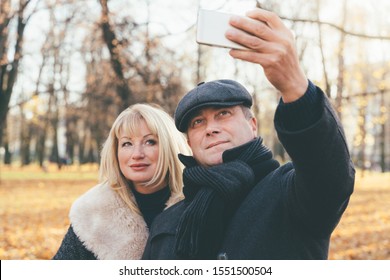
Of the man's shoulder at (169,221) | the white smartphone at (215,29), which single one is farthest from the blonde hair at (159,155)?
the white smartphone at (215,29)

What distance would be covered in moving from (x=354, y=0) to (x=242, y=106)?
32.7 ft

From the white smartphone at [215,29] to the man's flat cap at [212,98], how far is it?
20.9 inches

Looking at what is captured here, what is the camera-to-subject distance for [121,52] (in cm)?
1036

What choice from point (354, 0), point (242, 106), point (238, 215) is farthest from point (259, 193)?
point (354, 0)

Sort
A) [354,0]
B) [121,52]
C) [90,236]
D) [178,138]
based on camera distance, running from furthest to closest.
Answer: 1. [354,0]
2. [121,52]
3. [178,138]
4. [90,236]

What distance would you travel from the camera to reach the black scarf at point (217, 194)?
208 centimetres

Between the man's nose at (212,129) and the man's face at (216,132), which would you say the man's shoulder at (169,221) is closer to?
the man's face at (216,132)

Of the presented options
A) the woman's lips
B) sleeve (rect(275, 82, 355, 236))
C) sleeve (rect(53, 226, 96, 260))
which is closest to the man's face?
sleeve (rect(275, 82, 355, 236))

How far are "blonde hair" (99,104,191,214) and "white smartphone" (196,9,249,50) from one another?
4.75 ft

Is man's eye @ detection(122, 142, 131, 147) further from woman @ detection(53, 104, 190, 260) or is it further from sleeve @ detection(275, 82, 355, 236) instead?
sleeve @ detection(275, 82, 355, 236)

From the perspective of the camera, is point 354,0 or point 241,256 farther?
point 354,0

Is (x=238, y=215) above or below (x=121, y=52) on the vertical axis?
below

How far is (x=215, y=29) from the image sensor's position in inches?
67.1

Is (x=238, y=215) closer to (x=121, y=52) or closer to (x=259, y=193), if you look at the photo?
(x=259, y=193)
